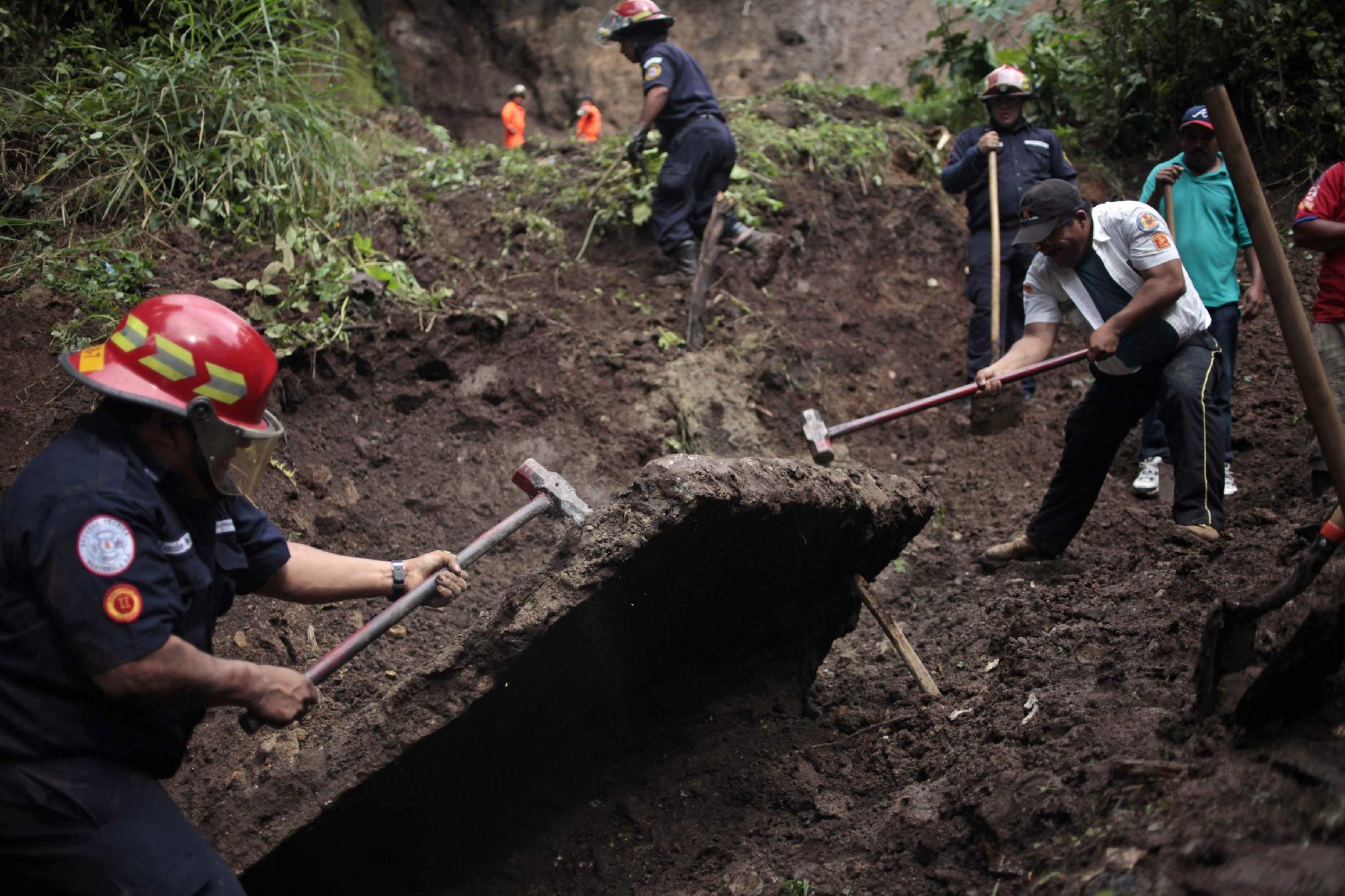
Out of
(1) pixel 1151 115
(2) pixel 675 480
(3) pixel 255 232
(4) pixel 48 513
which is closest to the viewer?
(4) pixel 48 513

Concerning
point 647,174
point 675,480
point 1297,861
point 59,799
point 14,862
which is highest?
point 647,174

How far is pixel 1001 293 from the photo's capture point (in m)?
6.43

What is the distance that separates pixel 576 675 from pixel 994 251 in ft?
14.5

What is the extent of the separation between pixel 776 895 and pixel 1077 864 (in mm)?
1014

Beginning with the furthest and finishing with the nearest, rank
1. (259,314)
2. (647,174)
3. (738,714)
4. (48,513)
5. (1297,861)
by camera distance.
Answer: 1. (647,174)
2. (259,314)
3. (738,714)
4. (48,513)
5. (1297,861)

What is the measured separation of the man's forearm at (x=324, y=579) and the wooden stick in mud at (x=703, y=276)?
3489mm

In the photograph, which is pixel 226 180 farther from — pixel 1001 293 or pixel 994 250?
pixel 1001 293

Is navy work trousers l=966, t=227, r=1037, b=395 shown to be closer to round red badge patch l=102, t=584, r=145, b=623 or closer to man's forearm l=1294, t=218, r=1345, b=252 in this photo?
man's forearm l=1294, t=218, r=1345, b=252

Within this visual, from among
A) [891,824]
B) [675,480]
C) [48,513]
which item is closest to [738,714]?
[891,824]

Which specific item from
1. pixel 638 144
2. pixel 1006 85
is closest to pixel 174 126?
pixel 638 144

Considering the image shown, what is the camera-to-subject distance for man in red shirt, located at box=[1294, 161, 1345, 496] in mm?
4305

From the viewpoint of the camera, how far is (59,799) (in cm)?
215

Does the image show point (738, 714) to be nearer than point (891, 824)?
No

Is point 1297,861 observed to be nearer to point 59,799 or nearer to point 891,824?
point 891,824
